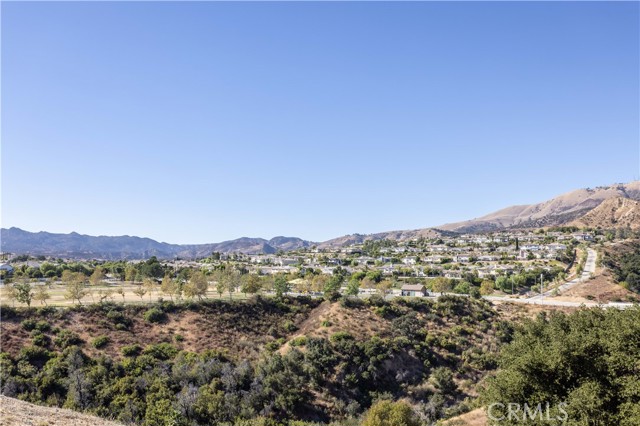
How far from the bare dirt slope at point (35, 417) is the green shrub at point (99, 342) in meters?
21.6

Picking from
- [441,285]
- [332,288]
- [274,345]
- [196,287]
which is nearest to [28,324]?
[196,287]

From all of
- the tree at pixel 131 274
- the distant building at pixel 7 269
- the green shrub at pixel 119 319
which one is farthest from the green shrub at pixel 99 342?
the distant building at pixel 7 269

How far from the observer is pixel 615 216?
520 ft

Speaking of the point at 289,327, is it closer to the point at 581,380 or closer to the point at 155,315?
the point at 155,315

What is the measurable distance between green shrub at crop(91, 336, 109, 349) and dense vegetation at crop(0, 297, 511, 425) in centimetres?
11

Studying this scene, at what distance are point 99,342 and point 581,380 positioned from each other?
39.4 m

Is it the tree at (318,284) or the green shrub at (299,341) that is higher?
the tree at (318,284)

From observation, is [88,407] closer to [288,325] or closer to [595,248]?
[288,325]

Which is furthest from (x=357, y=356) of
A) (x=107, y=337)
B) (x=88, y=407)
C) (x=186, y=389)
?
(x=107, y=337)

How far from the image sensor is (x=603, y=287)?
68.6 meters

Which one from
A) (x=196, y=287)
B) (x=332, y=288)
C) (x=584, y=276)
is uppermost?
(x=196, y=287)

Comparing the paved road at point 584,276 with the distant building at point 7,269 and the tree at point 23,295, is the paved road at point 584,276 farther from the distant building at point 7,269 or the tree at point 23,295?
the distant building at point 7,269

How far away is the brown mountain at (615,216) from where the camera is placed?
14700cm

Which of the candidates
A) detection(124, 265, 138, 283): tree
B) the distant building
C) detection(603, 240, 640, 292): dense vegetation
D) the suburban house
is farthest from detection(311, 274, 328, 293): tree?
the distant building
